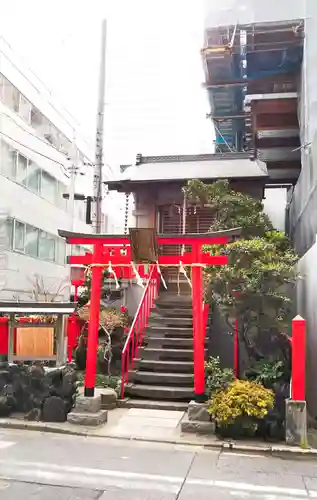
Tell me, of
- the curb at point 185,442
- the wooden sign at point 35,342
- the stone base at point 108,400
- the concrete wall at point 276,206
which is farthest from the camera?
the concrete wall at point 276,206

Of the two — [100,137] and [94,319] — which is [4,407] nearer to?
[94,319]

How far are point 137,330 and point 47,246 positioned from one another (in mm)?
14580

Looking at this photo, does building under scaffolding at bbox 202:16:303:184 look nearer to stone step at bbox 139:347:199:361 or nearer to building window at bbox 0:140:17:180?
stone step at bbox 139:347:199:361

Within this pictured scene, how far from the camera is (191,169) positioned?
→ 635 inches

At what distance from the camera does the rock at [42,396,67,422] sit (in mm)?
9203

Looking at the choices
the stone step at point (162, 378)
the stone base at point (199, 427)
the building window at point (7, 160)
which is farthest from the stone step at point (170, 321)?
the building window at point (7, 160)

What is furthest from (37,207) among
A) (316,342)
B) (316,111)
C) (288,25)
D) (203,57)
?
(316,342)

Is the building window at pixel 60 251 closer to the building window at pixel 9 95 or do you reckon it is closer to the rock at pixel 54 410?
the building window at pixel 9 95

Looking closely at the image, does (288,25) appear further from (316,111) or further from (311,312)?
(311,312)

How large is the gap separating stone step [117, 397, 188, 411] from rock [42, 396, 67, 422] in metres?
1.65

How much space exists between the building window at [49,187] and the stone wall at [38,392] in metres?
16.9

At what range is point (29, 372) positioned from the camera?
9.80 meters

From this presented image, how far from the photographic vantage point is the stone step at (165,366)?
11477 mm

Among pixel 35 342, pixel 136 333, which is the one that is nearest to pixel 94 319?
pixel 35 342
